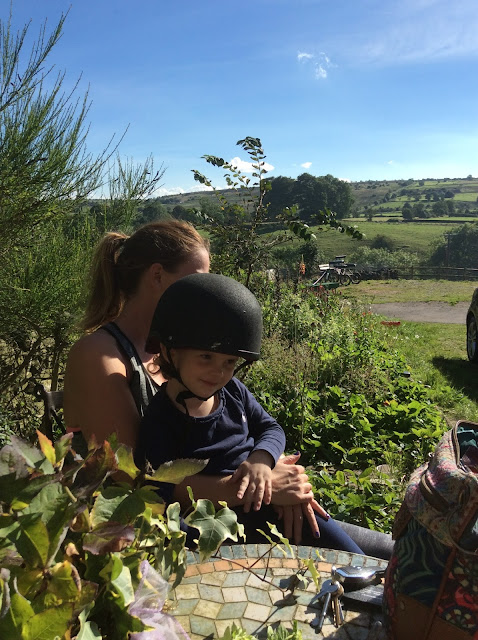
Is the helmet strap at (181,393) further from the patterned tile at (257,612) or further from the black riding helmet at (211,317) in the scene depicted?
the patterned tile at (257,612)

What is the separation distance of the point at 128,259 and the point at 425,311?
15.9 m

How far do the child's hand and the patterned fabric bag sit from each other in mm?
706

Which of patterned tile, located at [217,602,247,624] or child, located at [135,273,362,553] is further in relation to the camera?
child, located at [135,273,362,553]

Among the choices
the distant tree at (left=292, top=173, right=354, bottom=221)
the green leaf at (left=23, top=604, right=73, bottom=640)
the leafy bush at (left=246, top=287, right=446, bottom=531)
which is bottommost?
the leafy bush at (left=246, top=287, right=446, bottom=531)

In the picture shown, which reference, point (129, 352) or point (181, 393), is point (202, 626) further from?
point (129, 352)

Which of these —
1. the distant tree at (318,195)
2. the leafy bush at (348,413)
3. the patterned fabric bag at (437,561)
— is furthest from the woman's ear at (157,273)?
the distant tree at (318,195)

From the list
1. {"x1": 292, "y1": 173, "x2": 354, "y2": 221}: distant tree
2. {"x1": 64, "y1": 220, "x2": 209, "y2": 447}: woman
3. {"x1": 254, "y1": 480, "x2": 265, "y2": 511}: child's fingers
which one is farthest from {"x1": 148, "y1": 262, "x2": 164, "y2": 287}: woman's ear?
{"x1": 292, "y1": 173, "x2": 354, "y2": 221}: distant tree

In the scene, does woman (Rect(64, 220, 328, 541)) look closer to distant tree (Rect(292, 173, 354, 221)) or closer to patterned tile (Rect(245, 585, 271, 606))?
patterned tile (Rect(245, 585, 271, 606))

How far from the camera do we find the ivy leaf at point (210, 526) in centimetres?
92

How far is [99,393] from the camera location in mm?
1961

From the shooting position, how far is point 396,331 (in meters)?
11.1

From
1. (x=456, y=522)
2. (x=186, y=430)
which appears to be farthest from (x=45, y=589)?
(x=186, y=430)

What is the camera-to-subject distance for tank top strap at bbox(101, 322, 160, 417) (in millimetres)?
2078

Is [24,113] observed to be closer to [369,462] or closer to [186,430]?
[186,430]
